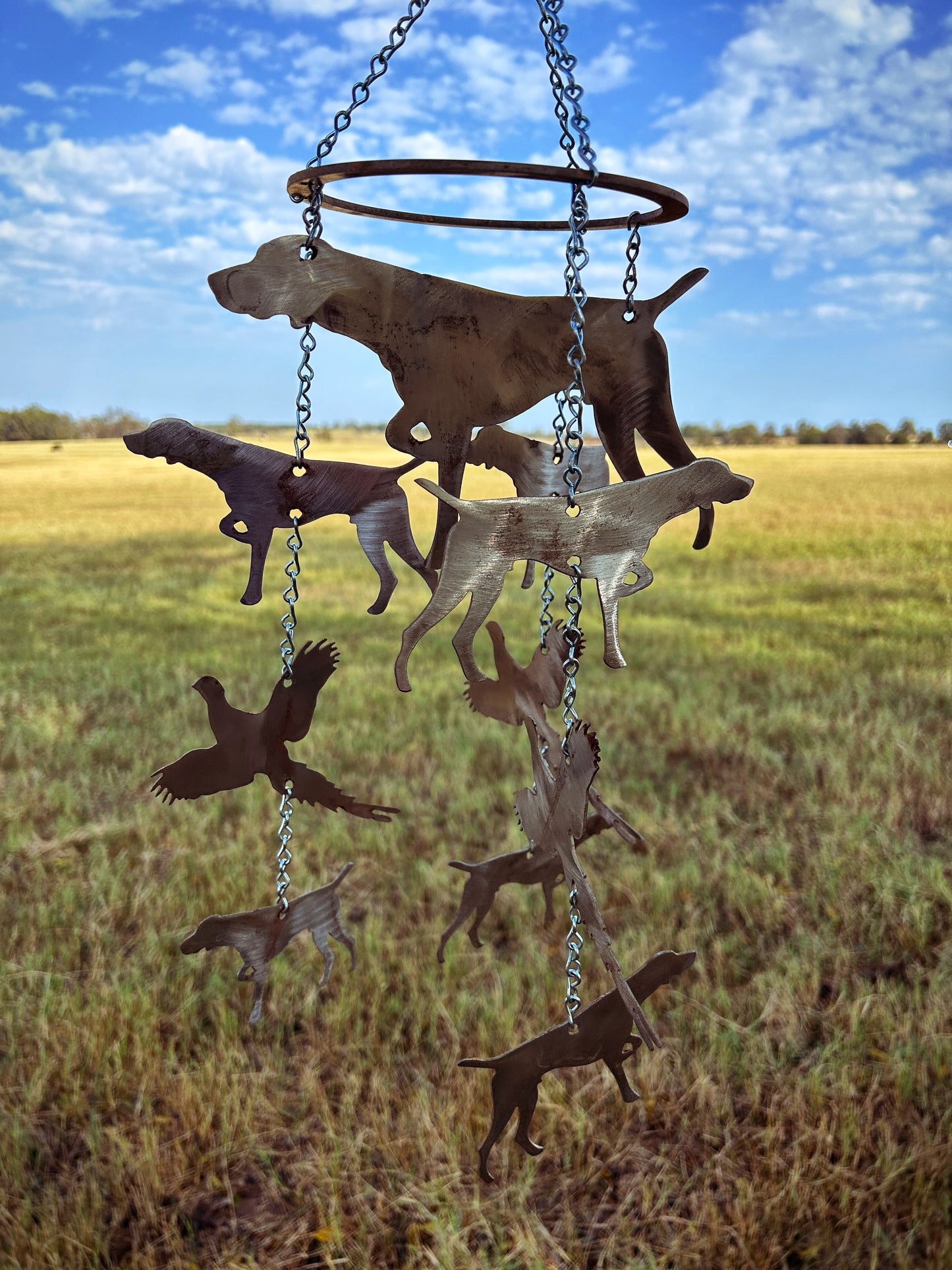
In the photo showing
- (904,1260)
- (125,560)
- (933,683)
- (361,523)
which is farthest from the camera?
(125,560)

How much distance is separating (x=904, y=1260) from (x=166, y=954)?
7.73ft

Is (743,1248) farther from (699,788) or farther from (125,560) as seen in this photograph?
(125,560)

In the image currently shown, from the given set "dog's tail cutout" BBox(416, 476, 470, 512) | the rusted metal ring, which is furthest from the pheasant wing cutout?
the rusted metal ring

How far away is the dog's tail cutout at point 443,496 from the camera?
1.35 metres

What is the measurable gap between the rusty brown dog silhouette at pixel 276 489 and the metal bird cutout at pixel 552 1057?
79 cm

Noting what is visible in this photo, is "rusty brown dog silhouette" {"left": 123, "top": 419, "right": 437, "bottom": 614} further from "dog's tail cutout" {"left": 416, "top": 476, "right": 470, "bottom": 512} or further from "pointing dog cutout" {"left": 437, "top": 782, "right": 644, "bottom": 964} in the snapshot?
"pointing dog cutout" {"left": 437, "top": 782, "right": 644, "bottom": 964}

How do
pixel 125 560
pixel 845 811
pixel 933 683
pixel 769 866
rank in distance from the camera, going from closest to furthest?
pixel 769 866 → pixel 845 811 → pixel 933 683 → pixel 125 560

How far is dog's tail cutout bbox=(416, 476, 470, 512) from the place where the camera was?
135 cm

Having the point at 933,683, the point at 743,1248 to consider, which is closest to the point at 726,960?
the point at 743,1248

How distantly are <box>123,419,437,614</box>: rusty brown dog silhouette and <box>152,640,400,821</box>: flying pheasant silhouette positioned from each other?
167 mm

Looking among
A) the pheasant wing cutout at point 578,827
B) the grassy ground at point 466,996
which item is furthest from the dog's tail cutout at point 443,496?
the grassy ground at point 466,996

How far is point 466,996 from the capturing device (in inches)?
115

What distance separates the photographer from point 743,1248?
220cm

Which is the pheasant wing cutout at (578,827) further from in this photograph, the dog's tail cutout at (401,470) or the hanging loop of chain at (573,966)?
the dog's tail cutout at (401,470)
